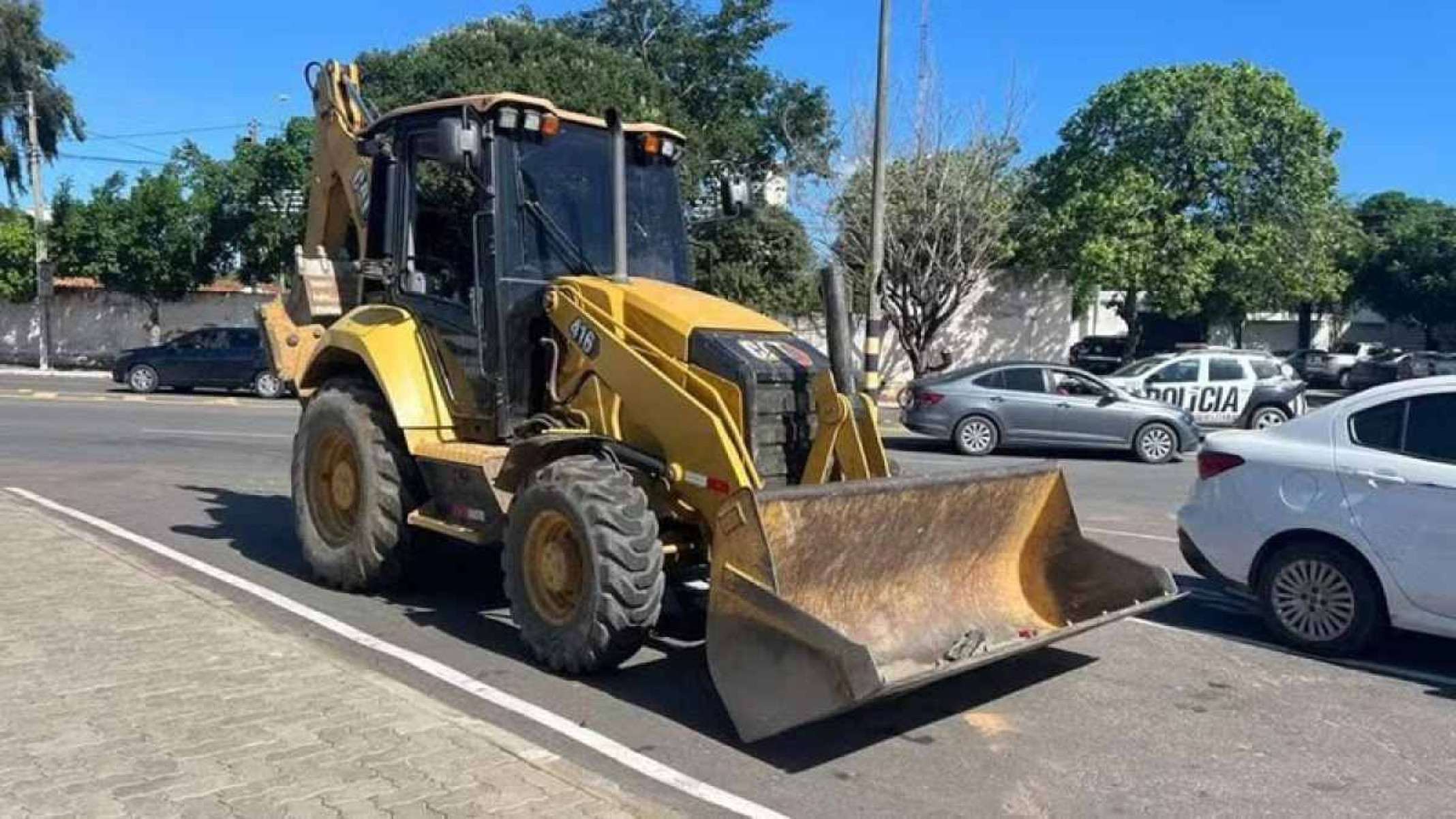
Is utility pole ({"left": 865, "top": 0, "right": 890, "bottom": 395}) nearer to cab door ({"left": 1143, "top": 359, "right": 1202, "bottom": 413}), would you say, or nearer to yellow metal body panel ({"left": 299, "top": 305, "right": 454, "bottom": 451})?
cab door ({"left": 1143, "top": 359, "right": 1202, "bottom": 413})

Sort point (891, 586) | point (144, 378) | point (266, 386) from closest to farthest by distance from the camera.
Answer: point (891, 586), point (266, 386), point (144, 378)

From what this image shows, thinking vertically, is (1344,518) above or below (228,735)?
above

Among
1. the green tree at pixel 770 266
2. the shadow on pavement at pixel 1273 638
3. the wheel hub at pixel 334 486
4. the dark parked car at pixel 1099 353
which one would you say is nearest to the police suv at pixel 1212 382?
the green tree at pixel 770 266

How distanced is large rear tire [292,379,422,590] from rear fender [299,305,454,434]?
8.9 inches

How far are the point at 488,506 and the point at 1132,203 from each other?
29132 mm

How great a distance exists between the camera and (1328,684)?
257 inches

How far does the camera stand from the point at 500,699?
5945 mm

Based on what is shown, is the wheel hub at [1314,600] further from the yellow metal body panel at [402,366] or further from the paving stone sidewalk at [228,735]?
the yellow metal body panel at [402,366]

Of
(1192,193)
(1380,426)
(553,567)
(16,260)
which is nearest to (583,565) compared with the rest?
(553,567)

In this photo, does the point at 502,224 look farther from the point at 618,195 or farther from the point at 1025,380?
the point at 1025,380

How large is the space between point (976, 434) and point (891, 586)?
43.6 feet

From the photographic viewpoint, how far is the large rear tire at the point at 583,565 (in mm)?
5879

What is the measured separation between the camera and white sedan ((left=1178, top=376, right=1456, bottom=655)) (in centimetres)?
665

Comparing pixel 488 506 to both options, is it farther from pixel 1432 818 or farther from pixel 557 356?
pixel 1432 818
